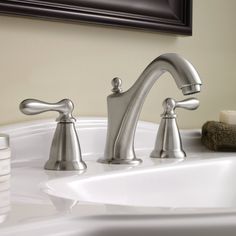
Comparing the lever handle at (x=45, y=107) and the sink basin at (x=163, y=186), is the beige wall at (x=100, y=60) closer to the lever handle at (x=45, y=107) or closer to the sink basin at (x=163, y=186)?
the lever handle at (x=45, y=107)

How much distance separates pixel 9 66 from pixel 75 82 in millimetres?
126

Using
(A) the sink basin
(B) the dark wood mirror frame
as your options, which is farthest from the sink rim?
(B) the dark wood mirror frame

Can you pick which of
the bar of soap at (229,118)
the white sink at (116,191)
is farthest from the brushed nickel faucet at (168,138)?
the bar of soap at (229,118)

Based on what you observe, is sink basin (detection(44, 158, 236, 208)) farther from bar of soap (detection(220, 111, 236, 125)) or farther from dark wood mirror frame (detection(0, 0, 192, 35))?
dark wood mirror frame (detection(0, 0, 192, 35))

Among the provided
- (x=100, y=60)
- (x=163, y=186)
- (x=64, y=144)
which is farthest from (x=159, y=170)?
(x=100, y=60)

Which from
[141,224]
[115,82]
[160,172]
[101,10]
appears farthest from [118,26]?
[141,224]

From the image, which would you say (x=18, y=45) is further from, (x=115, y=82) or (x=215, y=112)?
(x=215, y=112)

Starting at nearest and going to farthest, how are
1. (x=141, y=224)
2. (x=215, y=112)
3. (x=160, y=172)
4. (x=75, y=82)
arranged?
1. (x=141, y=224)
2. (x=160, y=172)
3. (x=75, y=82)
4. (x=215, y=112)

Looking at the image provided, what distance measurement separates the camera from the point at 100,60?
2.74 feet

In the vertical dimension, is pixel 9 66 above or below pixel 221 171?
above

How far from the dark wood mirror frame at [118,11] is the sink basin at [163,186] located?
275mm

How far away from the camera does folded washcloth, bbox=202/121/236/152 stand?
2.79 feet

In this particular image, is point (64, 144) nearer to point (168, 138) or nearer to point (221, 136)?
point (168, 138)

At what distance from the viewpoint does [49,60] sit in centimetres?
76
